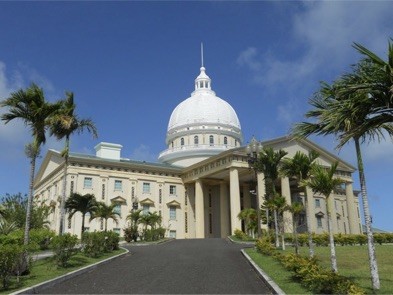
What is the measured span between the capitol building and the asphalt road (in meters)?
27.0

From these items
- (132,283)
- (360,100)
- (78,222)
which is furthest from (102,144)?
(360,100)

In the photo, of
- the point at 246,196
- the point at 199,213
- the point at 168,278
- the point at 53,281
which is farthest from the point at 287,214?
the point at 53,281

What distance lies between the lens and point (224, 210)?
182 ft

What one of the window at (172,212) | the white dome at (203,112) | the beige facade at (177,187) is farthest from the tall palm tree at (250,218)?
the white dome at (203,112)

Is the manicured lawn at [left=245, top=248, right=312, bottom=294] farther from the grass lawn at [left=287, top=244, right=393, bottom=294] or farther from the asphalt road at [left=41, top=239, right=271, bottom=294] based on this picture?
the grass lawn at [left=287, top=244, right=393, bottom=294]

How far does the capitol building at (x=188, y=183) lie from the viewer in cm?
5144

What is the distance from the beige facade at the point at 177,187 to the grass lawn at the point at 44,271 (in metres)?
29.0

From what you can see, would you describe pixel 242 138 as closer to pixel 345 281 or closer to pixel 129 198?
pixel 129 198

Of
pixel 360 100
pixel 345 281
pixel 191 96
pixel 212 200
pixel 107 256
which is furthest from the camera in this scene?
pixel 191 96

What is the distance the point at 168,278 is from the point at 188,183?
1683 inches

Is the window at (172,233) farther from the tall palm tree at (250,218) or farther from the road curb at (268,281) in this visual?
the road curb at (268,281)

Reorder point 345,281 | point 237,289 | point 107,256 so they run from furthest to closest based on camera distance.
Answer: point 107,256
point 237,289
point 345,281

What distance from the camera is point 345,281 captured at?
1184 cm

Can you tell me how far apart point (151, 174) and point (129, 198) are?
Result: 450 centimetres
